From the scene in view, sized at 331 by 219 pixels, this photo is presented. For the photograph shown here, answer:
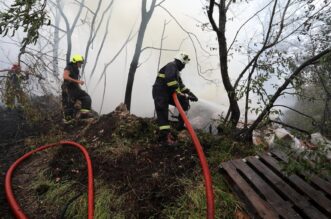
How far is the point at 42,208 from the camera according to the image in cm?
346

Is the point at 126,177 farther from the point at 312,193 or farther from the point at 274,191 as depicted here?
the point at 312,193

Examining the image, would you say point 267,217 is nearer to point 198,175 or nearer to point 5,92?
point 198,175

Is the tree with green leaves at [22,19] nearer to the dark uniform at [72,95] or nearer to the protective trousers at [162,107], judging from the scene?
the protective trousers at [162,107]

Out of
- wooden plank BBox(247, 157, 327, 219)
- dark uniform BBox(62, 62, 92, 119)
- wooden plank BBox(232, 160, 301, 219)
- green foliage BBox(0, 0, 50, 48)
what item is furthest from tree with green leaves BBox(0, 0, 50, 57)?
dark uniform BBox(62, 62, 92, 119)

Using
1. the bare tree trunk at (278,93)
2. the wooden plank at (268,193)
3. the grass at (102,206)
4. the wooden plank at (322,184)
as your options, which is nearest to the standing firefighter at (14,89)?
the grass at (102,206)

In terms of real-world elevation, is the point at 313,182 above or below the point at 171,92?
below

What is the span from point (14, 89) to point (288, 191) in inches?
175

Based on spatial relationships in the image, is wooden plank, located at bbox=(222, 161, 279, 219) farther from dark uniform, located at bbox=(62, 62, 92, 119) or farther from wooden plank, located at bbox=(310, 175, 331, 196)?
dark uniform, located at bbox=(62, 62, 92, 119)

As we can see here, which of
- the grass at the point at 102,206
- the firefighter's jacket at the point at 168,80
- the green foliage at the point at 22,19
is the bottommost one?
the grass at the point at 102,206

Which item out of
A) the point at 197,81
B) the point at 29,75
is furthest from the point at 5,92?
the point at 197,81

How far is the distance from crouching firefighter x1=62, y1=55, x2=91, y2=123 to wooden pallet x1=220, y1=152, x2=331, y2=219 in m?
4.48

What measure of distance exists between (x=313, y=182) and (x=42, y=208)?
352cm

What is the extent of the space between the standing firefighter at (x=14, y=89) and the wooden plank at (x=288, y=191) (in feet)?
13.0

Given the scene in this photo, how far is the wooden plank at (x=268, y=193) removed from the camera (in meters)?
2.72
